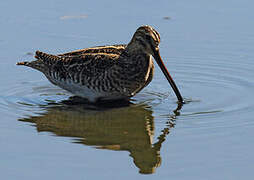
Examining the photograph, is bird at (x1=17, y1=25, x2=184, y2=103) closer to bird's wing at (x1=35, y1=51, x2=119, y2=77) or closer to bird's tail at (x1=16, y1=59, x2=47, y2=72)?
bird's wing at (x1=35, y1=51, x2=119, y2=77)

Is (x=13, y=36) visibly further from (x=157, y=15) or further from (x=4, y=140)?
(x=4, y=140)

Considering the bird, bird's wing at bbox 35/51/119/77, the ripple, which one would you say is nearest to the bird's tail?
bird's wing at bbox 35/51/119/77

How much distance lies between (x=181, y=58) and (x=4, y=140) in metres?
4.52

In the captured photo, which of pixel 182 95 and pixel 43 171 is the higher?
pixel 43 171

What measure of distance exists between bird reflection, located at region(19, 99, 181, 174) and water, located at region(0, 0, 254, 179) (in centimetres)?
1

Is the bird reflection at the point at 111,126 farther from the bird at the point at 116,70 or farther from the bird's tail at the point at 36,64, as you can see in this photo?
the bird's tail at the point at 36,64

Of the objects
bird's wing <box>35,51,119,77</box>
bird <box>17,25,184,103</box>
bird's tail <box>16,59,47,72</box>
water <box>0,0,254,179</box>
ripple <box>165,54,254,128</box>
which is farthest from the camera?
bird's tail <box>16,59,47,72</box>

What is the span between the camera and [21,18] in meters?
13.9

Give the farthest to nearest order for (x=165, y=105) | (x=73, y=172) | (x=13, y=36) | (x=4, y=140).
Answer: (x=13, y=36) < (x=165, y=105) < (x=4, y=140) < (x=73, y=172)

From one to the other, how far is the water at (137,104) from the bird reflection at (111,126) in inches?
0.5

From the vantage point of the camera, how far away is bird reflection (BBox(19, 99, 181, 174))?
830cm

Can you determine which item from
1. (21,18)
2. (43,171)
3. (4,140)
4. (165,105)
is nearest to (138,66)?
(165,105)

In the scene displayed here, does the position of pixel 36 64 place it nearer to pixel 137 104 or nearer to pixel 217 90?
pixel 137 104

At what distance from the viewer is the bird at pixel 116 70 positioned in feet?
33.5
